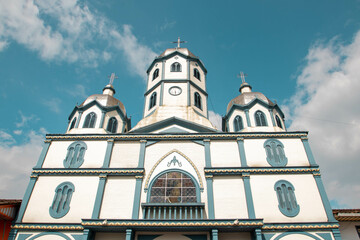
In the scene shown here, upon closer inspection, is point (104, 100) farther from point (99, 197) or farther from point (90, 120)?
point (99, 197)

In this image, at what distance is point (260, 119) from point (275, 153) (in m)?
3.74

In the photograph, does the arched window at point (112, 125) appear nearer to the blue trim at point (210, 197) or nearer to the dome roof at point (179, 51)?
the dome roof at point (179, 51)

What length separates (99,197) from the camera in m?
15.6

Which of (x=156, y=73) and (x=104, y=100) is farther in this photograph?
(x=156, y=73)

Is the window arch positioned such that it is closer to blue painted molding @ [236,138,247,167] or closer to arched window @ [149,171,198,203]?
arched window @ [149,171,198,203]

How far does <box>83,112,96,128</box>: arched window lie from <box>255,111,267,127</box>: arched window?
13.0m

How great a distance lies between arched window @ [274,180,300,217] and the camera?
49.1 feet

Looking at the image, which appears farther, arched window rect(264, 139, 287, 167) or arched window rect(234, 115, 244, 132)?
arched window rect(234, 115, 244, 132)

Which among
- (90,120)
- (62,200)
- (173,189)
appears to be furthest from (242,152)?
(90,120)

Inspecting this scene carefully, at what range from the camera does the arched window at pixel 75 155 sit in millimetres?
17328

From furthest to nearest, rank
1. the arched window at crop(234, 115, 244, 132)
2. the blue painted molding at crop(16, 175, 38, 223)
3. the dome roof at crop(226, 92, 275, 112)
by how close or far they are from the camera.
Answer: the dome roof at crop(226, 92, 275, 112), the arched window at crop(234, 115, 244, 132), the blue painted molding at crop(16, 175, 38, 223)

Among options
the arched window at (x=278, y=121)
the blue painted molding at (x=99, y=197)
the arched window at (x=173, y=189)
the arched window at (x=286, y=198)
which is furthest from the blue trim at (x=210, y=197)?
the arched window at (x=278, y=121)

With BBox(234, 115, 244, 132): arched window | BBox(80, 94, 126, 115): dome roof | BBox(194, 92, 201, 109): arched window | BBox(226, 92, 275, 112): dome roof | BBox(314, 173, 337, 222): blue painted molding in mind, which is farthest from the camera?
BBox(194, 92, 201, 109): arched window

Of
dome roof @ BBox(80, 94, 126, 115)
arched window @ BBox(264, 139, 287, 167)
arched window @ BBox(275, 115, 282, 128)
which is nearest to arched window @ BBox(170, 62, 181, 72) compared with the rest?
dome roof @ BBox(80, 94, 126, 115)
